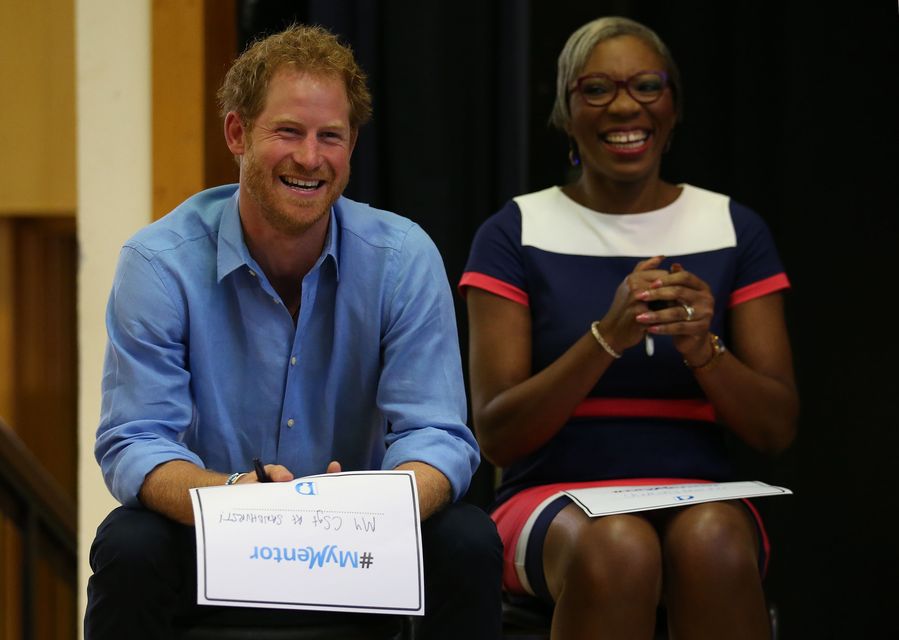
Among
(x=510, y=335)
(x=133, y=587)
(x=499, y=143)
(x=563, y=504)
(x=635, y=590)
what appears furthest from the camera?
(x=499, y=143)

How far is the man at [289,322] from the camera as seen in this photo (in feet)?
5.36

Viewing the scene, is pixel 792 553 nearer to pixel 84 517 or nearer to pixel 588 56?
pixel 588 56

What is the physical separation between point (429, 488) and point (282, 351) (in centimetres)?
34

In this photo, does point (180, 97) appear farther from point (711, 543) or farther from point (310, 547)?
point (711, 543)

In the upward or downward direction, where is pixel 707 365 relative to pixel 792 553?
upward

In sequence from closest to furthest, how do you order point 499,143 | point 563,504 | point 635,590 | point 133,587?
point 133,587 → point 635,590 → point 563,504 → point 499,143

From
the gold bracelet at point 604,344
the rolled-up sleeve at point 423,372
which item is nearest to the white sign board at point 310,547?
the rolled-up sleeve at point 423,372

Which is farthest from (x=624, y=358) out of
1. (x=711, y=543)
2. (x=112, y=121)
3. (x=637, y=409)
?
(x=112, y=121)

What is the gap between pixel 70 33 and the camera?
2.70 metres

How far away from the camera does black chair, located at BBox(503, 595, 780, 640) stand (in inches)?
70.4

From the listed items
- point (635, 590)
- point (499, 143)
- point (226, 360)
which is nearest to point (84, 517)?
point (226, 360)

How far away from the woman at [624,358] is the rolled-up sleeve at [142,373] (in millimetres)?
585

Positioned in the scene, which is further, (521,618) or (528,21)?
(528,21)

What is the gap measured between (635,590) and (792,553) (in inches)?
44.6
